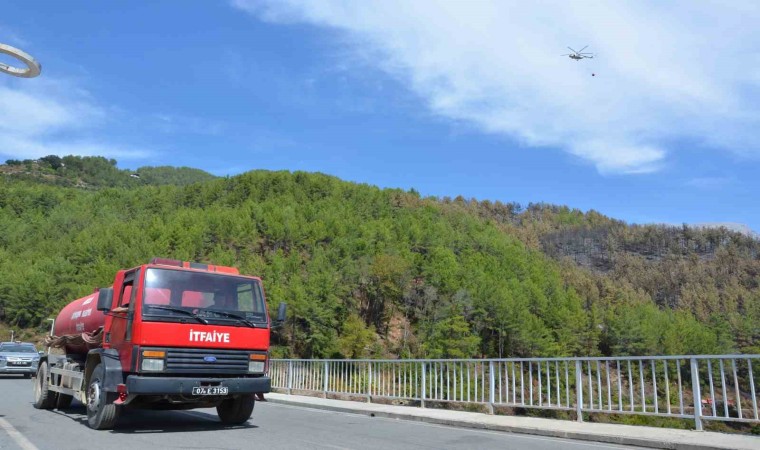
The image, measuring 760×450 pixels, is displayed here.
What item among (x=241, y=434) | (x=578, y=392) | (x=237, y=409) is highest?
(x=578, y=392)

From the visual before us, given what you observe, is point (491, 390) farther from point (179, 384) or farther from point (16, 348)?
point (16, 348)

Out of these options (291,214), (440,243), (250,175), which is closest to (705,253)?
(440,243)

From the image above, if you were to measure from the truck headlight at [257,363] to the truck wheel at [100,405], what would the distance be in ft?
6.45

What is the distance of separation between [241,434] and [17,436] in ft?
9.86

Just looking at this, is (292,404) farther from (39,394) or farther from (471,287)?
(471,287)

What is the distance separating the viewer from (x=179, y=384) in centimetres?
793

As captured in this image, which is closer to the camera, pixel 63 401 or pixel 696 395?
pixel 696 395

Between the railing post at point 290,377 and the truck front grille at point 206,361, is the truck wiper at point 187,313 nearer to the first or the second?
the truck front grille at point 206,361

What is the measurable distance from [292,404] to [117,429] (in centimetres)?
660

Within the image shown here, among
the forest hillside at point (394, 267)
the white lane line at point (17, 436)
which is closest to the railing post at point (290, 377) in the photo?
the white lane line at point (17, 436)

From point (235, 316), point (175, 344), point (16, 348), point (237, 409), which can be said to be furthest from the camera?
point (16, 348)

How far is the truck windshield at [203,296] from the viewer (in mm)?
8242

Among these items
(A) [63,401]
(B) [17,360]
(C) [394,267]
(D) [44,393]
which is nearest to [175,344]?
(A) [63,401]

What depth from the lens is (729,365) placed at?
7734mm
